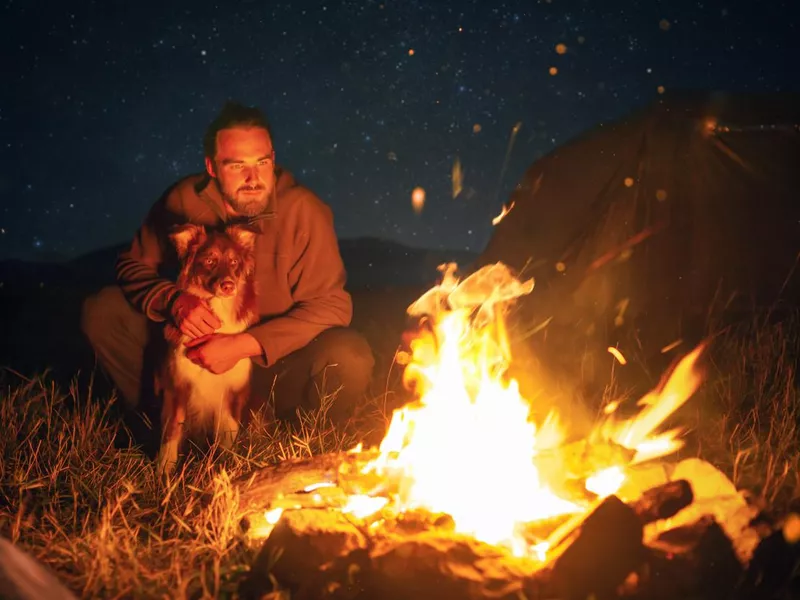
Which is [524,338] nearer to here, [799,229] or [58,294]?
[799,229]

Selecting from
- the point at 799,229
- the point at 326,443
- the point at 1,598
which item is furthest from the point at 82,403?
the point at 799,229

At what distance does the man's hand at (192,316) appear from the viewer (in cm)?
355

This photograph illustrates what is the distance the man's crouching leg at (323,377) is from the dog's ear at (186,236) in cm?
94

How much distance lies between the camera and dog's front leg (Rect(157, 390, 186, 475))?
3.57m

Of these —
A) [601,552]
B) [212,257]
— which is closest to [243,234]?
[212,257]

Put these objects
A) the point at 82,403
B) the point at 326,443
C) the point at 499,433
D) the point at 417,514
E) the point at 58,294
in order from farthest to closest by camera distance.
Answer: the point at 58,294 → the point at 82,403 → the point at 326,443 → the point at 499,433 → the point at 417,514

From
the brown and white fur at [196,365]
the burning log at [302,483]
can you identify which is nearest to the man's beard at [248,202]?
the brown and white fur at [196,365]

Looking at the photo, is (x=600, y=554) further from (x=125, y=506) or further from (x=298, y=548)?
(x=125, y=506)

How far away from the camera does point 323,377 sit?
13.5ft

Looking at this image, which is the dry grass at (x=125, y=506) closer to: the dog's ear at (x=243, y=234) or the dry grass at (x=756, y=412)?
the dog's ear at (x=243, y=234)

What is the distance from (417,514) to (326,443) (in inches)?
55.6

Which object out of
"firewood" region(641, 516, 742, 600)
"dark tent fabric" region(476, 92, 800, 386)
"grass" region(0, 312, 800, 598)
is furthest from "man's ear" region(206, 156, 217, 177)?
"firewood" region(641, 516, 742, 600)

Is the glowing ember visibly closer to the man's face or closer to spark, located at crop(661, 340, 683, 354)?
the man's face

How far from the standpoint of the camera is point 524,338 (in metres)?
5.59
